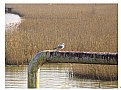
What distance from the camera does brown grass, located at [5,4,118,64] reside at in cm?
197

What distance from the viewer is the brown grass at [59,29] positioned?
1973 millimetres

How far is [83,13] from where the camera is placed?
1.99 meters

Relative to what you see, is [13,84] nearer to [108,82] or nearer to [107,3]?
[108,82]

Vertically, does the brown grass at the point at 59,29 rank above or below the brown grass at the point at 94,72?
above

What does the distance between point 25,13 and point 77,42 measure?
0.46 m

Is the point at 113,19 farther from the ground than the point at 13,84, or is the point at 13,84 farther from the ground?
the point at 113,19

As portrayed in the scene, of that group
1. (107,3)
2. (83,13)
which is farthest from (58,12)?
(107,3)

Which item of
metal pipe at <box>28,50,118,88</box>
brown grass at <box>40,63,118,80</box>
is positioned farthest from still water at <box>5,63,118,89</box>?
metal pipe at <box>28,50,118,88</box>

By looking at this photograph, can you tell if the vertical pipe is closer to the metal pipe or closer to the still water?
the metal pipe

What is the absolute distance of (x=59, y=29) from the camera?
2023 mm

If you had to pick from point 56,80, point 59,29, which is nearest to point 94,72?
point 56,80

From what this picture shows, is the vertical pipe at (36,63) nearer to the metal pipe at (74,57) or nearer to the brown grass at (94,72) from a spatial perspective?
the metal pipe at (74,57)

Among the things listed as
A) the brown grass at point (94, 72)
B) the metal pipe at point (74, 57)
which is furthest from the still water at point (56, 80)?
the metal pipe at point (74, 57)
